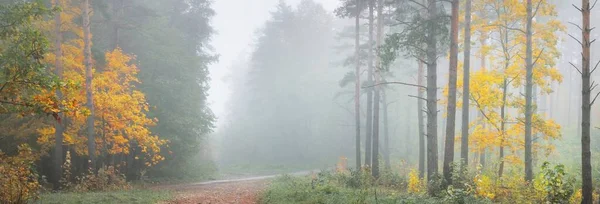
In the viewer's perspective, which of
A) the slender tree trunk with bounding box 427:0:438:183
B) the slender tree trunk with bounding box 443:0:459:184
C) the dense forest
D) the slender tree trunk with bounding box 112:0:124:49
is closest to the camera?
the dense forest

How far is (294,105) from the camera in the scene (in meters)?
44.3

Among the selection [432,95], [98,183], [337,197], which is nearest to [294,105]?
[98,183]

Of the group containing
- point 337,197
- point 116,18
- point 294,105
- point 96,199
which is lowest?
point 96,199

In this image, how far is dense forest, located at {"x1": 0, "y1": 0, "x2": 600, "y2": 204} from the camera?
10.5 meters

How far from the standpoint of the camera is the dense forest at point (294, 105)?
1049 cm

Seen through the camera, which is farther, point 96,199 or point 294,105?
point 294,105

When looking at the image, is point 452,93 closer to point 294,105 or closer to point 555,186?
point 555,186

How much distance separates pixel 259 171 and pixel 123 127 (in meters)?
17.4

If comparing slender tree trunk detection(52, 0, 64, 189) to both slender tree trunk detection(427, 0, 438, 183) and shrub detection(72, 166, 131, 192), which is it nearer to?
shrub detection(72, 166, 131, 192)

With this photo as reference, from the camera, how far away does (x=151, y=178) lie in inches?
906

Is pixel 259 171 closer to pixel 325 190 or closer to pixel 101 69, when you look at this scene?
pixel 101 69

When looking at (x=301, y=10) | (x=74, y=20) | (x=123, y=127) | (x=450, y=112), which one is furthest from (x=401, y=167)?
(x=301, y=10)

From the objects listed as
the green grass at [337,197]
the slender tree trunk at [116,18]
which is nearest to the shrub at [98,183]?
the green grass at [337,197]

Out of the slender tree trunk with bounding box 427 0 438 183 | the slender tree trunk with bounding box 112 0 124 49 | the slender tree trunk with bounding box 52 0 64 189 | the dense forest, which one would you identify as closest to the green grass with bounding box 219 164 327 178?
the dense forest
